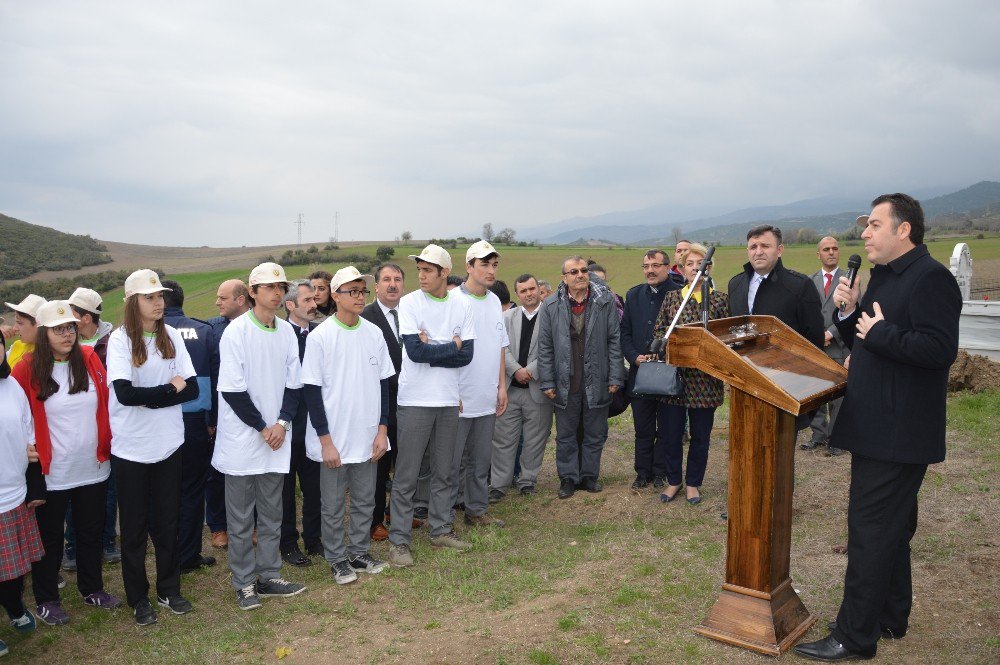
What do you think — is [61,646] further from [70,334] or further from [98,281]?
[98,281]

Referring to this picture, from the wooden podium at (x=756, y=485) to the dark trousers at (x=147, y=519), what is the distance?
3.75 metres

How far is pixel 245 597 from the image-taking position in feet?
17.3

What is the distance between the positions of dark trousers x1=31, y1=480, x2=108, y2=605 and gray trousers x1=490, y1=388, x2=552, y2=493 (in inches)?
149

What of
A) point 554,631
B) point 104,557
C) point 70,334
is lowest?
point 104,557

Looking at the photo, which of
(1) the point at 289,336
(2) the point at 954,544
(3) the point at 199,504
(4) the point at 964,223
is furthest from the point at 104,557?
(4) the point at 964,223

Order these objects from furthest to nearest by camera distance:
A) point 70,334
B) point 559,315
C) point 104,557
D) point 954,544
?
point 559,315
point 104,557
point 954,544
point 70,334

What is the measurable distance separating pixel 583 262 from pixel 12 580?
546cm

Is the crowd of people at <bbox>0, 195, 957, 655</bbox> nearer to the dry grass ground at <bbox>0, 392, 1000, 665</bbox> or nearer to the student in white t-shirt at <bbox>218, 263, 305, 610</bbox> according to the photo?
the student in white t-shirt at <bbox>218, 263, 305, 610</bbox>

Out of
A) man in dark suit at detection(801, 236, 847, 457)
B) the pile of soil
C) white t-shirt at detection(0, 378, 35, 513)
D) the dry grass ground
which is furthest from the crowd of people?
the pile of soil

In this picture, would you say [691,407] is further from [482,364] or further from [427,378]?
[427,378]

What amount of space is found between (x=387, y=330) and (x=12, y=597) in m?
3.46

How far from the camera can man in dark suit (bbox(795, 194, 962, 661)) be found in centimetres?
358

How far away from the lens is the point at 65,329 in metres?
5.09

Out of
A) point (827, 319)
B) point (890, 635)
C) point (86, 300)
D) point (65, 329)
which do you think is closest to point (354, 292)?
point (65, 329)
